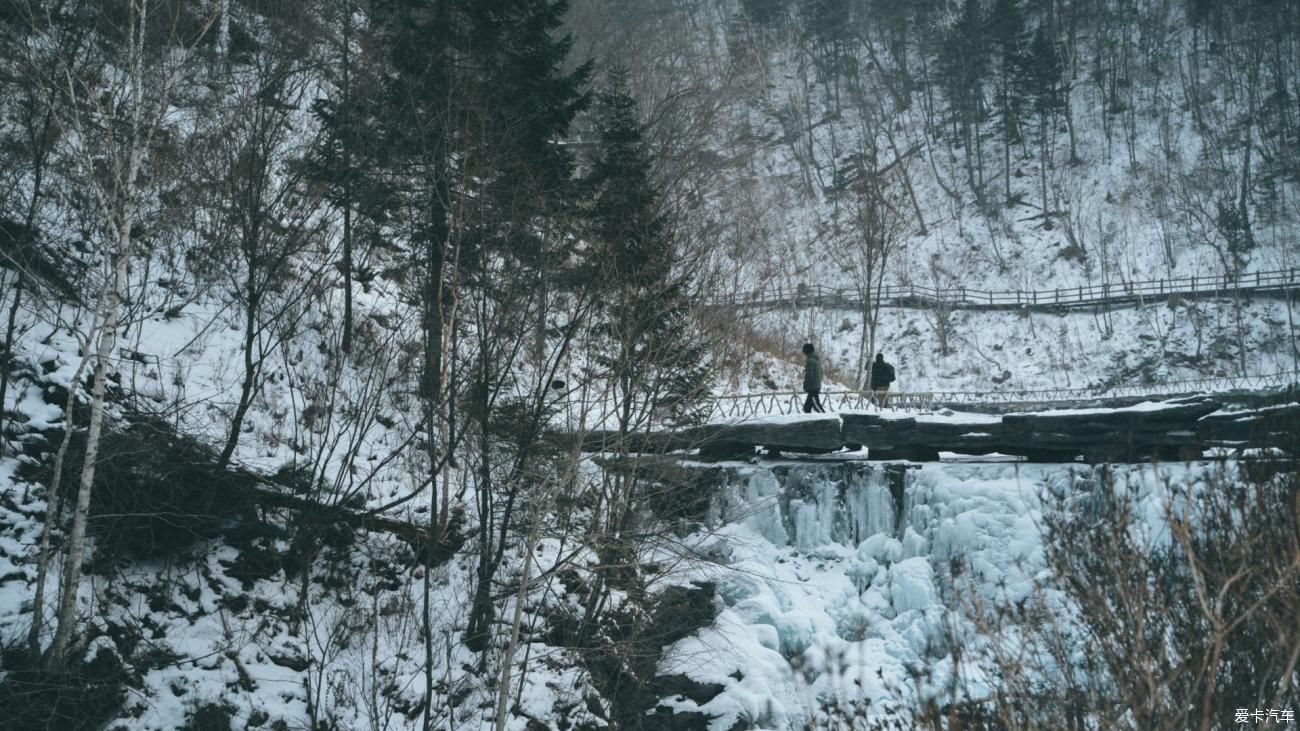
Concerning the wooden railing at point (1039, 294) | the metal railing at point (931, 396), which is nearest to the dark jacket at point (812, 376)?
the metal railing at point (931, 396)

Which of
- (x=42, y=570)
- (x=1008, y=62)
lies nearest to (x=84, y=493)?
(x=42, y=570)

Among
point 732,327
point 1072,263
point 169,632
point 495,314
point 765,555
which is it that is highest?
point 1072,263

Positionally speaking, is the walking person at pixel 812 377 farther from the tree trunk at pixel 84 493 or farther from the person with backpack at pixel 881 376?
the tree trunk at pixel 84 493

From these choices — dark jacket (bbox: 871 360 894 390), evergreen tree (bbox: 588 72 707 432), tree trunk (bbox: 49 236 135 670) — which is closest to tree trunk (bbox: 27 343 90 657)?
tree trunk (bbox: 49 236 135 670)

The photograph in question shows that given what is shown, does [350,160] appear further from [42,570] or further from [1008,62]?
[1008,62]

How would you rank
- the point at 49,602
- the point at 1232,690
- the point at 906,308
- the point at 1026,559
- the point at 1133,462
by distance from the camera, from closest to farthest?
the point at 1232,690, the point at 49,602, the point at 1026,559, the point at 1133,462, the point at 906,308

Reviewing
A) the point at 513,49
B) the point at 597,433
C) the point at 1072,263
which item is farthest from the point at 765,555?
the point at 1072,263

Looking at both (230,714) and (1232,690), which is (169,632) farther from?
(1232,690)
